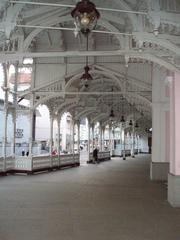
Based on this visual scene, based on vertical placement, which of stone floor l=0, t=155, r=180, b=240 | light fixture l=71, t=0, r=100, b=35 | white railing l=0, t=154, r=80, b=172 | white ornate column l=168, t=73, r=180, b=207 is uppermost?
light fixture l=71, t=0, r=100, b=35

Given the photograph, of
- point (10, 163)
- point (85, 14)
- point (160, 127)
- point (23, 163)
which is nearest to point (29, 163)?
point (23, 163)

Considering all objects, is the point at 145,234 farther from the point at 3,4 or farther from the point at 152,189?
the point at 152,189

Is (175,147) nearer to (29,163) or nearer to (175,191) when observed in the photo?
(175,191)

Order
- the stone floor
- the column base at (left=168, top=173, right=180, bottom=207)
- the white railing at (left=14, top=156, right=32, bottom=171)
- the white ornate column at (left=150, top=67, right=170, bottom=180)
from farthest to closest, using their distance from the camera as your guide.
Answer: the white railing at (left=14, top=156, right=32, bottom=171) < the white ornate column at (left=150, top=67, right=170, bottom=180) < the column base at (left=168, top=173, right=180, bottom=207) < the stone floor

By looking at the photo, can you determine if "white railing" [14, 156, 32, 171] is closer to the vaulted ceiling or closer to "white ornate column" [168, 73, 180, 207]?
the vaulted ceiling

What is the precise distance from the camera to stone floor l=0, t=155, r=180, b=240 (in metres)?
5.84

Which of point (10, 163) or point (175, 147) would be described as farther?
point (10, 163)

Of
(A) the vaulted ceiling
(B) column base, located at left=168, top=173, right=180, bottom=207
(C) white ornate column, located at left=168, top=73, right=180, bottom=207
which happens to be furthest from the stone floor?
(A) the vaulted ceiling

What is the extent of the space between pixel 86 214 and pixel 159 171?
7.66 m

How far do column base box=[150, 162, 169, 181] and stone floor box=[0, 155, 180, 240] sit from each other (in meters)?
2.81

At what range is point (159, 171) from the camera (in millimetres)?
14398

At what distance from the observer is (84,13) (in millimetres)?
4184

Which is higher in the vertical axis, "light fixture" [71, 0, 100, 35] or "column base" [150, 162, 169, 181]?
"light fixture" [71, 0, 100, 35]

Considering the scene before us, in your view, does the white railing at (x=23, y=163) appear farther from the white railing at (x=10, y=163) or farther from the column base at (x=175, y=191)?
the column base at (x=175, y=191)
